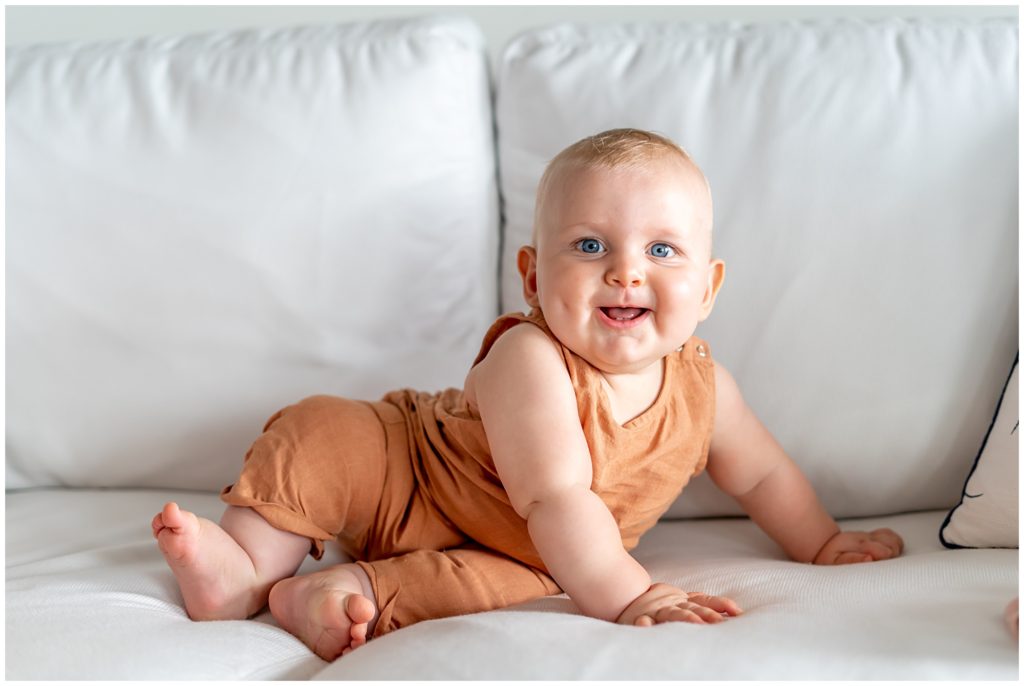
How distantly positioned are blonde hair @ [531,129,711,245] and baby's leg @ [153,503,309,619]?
46cm

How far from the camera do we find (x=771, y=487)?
4.20ft

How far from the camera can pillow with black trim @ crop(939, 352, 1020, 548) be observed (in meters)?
1.13

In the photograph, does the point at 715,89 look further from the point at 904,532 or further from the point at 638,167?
the point at 904,532

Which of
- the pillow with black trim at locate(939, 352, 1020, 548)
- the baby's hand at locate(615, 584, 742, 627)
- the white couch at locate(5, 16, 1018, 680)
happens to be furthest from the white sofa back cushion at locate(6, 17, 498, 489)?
the pillow with black trim at locate(939, 352, 1020, 548)

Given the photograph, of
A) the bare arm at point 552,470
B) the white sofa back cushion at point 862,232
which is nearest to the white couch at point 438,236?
the white sofa back cushion at point 862,232

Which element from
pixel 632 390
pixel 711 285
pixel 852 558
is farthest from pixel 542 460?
pixel 852 558

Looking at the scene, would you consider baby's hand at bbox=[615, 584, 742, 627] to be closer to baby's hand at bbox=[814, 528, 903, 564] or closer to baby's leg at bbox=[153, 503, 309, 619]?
baby's hand at bbox=[814, 528, 903, 564]

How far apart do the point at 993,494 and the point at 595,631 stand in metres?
0.53

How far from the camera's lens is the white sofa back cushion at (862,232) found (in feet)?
4.28

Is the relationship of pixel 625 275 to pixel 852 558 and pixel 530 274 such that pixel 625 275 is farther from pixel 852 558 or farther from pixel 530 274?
pixel 852 558

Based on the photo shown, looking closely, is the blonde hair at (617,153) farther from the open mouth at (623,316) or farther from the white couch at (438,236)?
the white couch at (438,236)

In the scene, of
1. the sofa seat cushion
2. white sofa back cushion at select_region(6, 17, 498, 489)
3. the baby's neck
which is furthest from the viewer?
white sofa back cushion at select_region(6, 17, 498, 489)

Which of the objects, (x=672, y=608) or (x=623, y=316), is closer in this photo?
(x=672, y=608)

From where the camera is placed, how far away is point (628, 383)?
3.82 feet
